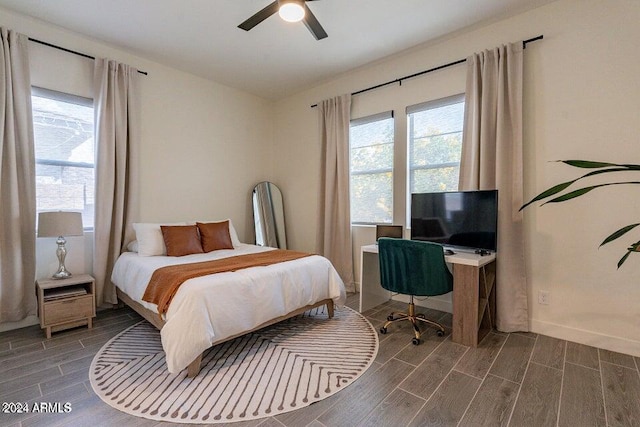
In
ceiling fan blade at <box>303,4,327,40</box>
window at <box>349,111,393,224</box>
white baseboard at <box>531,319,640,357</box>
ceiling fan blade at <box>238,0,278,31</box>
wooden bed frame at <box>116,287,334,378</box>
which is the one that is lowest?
white baseboard at <box>531,319,640,357</box>

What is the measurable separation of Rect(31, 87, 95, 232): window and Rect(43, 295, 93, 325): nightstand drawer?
2.78ft

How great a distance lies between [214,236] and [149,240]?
65cm

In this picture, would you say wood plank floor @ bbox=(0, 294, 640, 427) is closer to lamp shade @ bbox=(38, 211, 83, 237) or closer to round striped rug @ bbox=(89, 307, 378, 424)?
round striped rug @ bbox=(89, 307, 378, 424)

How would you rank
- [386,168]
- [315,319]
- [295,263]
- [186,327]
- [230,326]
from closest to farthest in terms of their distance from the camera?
1. [186,327]
2. [230,326]
3. [295,263]
4. [315,319]
5. [386,168]

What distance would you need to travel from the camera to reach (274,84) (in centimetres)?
428

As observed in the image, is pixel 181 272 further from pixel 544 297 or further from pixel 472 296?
pixel 544 297

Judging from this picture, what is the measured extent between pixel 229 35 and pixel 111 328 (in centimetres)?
304

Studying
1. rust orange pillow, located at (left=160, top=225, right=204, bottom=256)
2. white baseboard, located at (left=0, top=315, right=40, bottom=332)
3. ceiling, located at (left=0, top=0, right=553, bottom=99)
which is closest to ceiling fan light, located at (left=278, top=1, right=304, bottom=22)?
ceiling, located at (left=0, top=0, right=553, bottom=99)

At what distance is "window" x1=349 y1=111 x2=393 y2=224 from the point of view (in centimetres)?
367

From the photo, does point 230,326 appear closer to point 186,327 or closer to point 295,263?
point 186,327

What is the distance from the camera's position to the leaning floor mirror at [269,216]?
14.7 feet

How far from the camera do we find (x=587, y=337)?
2.40 m

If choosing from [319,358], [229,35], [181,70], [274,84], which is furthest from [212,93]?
[319,358]

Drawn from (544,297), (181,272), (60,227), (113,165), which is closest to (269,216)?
(113,165)
